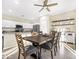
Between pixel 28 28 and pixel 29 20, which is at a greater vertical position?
pixel 29 20

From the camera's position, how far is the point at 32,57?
69.8 inches

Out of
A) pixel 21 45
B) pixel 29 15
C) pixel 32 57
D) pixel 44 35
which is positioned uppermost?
pixel 29 15

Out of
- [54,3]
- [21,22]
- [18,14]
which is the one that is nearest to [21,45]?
[21,22]

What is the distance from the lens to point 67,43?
159cm

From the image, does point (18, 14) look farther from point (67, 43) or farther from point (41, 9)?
point (67, 43)

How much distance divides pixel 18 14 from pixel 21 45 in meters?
0.80

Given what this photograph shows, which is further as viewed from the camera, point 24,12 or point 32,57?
point 24,12

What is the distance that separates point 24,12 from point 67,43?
1.28 metres

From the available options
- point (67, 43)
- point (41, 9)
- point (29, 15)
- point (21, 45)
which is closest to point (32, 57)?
point (21, 45)

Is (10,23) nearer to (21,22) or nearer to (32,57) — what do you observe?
(21,22)

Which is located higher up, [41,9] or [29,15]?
A: [41,9]

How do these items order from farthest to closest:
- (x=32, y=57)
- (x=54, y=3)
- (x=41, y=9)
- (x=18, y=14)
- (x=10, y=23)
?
(x=41, y=9)
(x=54, y=3)
(x=18, y=14)
(x=32, y=57)
(x=10, y=23)

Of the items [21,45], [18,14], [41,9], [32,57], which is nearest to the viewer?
[21,45]

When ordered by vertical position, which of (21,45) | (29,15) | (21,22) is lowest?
(21,45)
